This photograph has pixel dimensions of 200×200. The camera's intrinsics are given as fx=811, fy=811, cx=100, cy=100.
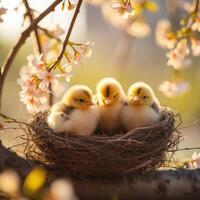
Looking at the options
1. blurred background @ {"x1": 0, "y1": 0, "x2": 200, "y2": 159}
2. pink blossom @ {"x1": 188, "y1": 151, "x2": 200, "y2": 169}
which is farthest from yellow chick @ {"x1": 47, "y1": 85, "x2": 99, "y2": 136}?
blurred background @ {"x1": 0, "y1": 0, "x2": 200, "y2": 159}

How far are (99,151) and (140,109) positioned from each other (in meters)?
0.50

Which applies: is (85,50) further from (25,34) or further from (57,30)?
(57,30)

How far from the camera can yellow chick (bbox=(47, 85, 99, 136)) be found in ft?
10.1

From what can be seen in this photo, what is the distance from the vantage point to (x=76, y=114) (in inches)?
126

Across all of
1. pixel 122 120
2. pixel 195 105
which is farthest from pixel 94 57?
pixel 122 120

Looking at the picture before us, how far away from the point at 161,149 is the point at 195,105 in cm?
492

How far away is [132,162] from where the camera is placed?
9.45 feet

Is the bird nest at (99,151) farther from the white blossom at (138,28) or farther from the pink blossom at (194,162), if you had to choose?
the white blossom at (138,28)

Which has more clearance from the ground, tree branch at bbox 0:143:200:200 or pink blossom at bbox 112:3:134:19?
pink blossom at bbox 112:3:134:19

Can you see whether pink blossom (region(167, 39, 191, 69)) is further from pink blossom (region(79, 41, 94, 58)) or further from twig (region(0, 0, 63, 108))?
twig (region(0, 0, 63, 108))

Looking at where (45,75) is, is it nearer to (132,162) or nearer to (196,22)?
(132,162)

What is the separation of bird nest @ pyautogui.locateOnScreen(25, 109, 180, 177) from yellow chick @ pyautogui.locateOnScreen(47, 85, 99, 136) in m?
0.05

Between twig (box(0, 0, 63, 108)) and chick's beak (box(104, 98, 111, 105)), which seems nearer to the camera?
twig (box(0, 0, 63, 108))

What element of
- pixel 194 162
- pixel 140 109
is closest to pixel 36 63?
pixel 140 109
